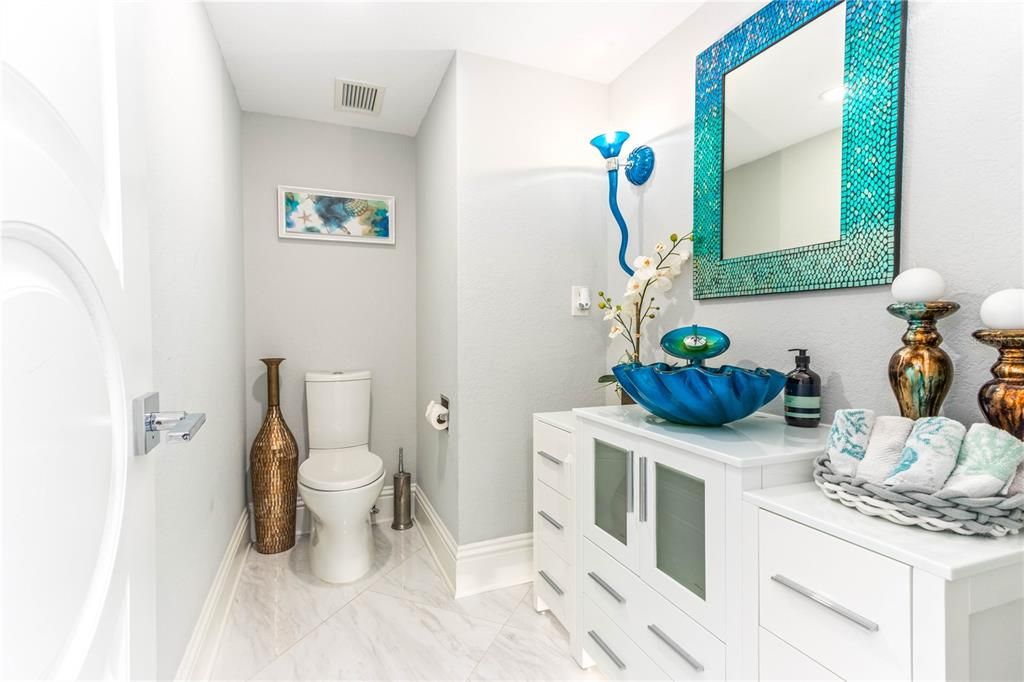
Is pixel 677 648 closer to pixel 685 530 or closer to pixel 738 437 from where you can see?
pixel 685 530

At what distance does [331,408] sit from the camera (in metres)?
2.52

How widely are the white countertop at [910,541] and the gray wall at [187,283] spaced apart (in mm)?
1203

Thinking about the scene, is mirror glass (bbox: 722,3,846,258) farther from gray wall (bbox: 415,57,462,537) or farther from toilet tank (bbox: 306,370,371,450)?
toilet tank (bbox: 306,370,371,450)

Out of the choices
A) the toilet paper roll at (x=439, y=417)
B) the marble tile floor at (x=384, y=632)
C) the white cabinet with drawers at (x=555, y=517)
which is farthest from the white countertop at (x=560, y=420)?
the marble tile floor at (x=384, y=632)

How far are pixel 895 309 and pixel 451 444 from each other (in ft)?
5.33

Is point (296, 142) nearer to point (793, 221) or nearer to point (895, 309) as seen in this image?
point (793, 221)

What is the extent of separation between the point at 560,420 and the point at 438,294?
2.95ft

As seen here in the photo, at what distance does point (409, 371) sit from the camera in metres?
2.86

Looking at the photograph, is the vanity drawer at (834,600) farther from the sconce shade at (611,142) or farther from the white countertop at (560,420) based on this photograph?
the sconce shade at (611,142)

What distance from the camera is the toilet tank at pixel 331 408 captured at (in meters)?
2.52

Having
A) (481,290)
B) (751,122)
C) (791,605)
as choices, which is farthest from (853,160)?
(481,290)

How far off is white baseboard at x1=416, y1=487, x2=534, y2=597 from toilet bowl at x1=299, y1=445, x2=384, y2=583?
359 millimetres

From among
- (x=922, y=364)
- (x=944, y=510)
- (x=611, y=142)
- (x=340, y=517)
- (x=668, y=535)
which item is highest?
(x=611, y=142)

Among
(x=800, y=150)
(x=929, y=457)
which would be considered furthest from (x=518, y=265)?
(x=929, y=457)
